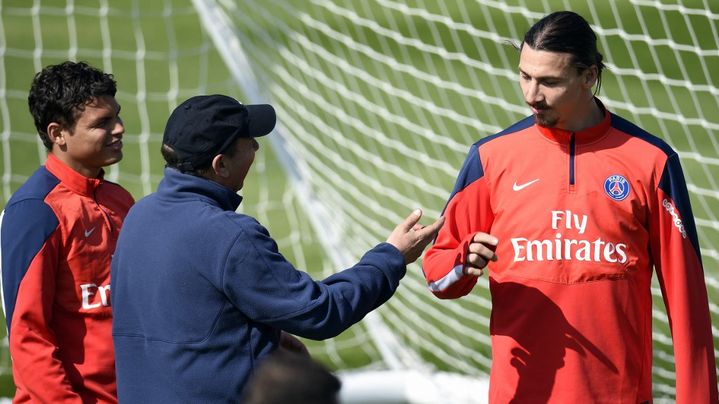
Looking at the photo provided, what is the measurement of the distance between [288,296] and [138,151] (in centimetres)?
443

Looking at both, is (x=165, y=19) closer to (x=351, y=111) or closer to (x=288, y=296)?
(x=351, y=111)

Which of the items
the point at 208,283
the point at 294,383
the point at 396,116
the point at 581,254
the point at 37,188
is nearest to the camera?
the point at 294,383

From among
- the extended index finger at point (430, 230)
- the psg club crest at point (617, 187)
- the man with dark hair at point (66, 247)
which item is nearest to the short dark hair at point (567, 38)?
the psg club crest at point (617, 187)

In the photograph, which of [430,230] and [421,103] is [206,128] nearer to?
[430,230]

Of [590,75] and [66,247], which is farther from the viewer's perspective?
[66,247]

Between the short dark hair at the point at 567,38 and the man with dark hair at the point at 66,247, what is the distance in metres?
1.19

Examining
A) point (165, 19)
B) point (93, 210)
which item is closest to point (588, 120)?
point (93, 210)

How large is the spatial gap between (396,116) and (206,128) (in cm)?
291

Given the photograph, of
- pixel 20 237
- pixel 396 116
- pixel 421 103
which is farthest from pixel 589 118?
pixel 396 116

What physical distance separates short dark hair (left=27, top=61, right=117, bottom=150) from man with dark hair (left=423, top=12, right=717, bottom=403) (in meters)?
1.07

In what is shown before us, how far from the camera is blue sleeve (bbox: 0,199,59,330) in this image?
9.31 ft

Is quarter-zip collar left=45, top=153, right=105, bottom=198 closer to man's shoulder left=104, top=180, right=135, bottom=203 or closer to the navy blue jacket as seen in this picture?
man's shoulder left=104, top=180, right=135, bottom=203

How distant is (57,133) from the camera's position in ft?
10.0

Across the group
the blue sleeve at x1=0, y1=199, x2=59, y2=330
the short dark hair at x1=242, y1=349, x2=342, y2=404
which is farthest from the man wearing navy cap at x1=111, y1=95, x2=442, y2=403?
the short dark hair at x1=242, y1=349, x2=342, y2=404
